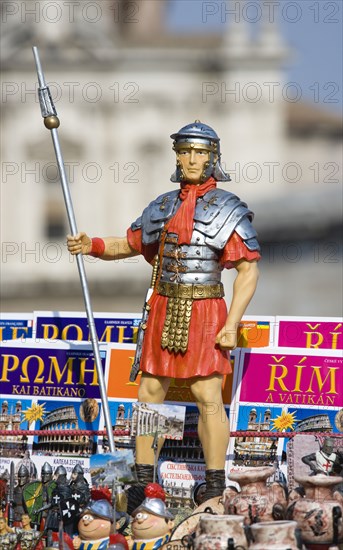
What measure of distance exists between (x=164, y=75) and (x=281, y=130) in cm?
381

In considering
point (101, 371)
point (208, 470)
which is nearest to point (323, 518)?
point (208, 470)

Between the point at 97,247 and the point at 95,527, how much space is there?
6.16ft

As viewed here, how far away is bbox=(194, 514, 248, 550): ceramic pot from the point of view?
6.57 metres

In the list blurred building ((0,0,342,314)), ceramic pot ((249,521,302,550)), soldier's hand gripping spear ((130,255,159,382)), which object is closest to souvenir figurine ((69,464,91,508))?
soldier's hand gripping spear ((130,255,159,382))

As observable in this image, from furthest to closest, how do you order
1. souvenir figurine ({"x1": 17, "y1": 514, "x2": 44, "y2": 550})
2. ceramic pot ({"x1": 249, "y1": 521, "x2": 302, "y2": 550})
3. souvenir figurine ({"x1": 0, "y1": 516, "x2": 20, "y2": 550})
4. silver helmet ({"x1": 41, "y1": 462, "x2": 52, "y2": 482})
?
silver helmet ({"x1": 41, "y1": 462, "x2": 52, "y2": 482}), souvenir figurine ({"x1": 0, "y1": 516, "x2": 20, "y2": 550}), souvenir figurine ({"x1": 17, "y1": 514, "x2": 44, "y2": 550}), ceramic pot ({"x1": 249, "y1": 521, "x2": 302, "y2": 550})

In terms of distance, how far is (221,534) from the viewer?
660 cm

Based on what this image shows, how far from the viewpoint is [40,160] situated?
159 ft

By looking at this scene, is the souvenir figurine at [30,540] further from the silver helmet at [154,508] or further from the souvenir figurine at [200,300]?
the souvenir figurine at [200,300]

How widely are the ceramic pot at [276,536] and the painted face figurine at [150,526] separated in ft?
2.30

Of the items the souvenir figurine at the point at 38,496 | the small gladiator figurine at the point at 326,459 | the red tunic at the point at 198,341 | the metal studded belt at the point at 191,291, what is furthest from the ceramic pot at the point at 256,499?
the metal studded belt at the point at 191,291

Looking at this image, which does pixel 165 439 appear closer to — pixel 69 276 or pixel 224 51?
pixel 69 276

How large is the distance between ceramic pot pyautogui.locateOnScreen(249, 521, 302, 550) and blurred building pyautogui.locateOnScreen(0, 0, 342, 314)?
39.7 metres

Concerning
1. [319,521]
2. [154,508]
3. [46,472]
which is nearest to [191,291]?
[46,472]

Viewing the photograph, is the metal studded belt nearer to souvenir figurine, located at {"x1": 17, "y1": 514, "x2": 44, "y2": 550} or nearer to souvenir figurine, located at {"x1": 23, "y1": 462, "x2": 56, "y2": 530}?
souvenir figurine, located at {"x1": 23, "y1": 462, "x2": 56, "y2": 530}
